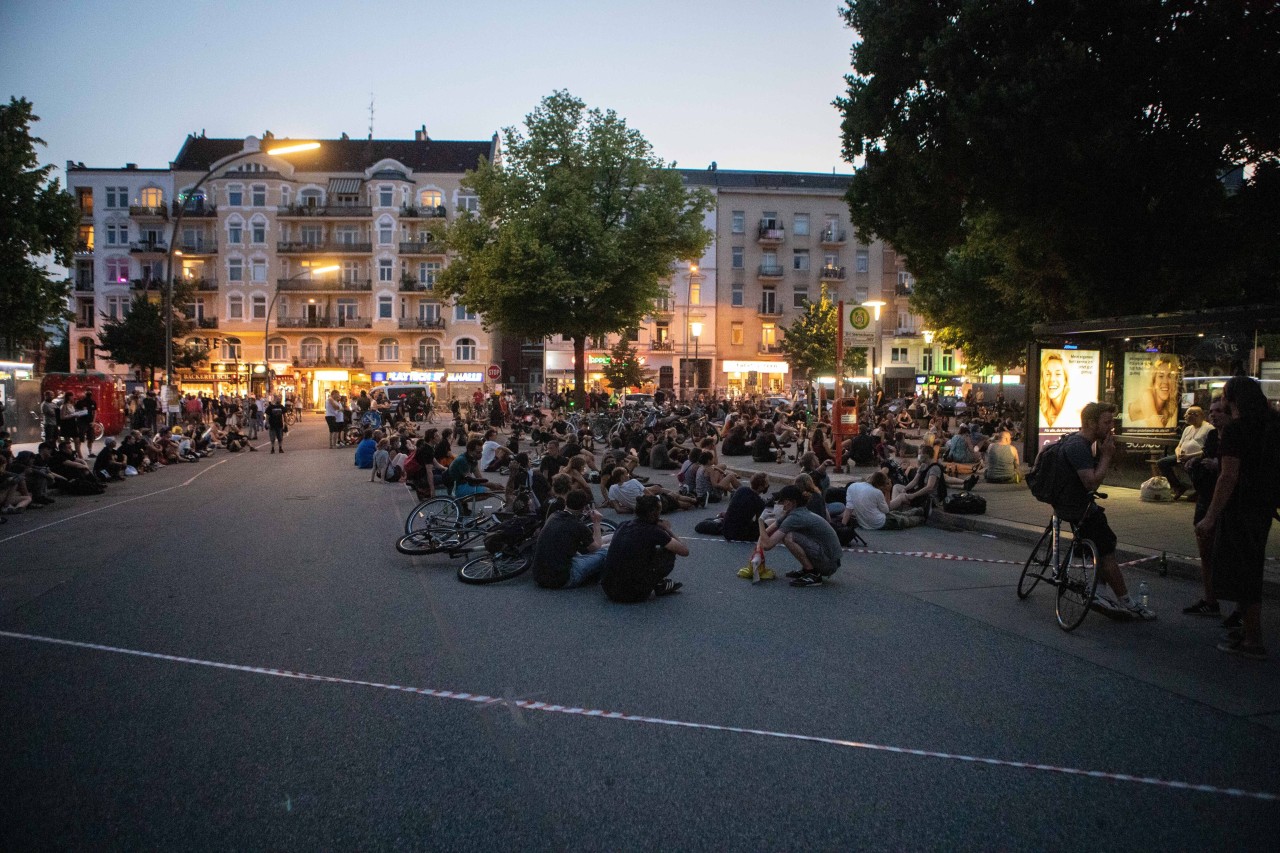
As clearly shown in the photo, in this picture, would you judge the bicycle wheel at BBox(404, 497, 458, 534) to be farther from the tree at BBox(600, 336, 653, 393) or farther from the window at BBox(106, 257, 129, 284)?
the window at BBox(106, 257, 129, 284)

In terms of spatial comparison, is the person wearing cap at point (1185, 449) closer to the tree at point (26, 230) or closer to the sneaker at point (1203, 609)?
the sneaker at point (1203, 609)

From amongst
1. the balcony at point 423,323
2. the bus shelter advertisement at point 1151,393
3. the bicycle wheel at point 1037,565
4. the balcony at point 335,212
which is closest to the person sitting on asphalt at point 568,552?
the bicycle wheel at point 1037,565

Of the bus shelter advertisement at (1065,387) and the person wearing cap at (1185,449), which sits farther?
the bus shelter advertisement at (1065,387)

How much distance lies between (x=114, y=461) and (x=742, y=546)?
15055 mm

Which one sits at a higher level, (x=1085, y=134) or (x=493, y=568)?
(x=1085, y=134)

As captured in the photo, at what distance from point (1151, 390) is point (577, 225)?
84.6 feet

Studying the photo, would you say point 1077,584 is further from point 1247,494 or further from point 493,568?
point 493,568

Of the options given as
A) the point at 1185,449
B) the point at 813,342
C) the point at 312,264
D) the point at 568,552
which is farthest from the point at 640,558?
the point at 312,264

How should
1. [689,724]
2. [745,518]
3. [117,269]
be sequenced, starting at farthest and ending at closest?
[117,269] → [745,518] → [689,724]

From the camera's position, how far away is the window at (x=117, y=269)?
67.4 metres

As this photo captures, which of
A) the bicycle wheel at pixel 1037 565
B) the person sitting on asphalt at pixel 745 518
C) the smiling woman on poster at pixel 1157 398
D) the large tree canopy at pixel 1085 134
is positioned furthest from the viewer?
the smiling woman on poster at pixel 1157 398

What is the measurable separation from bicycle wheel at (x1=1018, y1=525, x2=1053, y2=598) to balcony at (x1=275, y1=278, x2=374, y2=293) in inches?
2506

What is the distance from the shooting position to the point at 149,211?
66.7 meters

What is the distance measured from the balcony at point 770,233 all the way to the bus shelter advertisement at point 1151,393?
53294 millimetres
